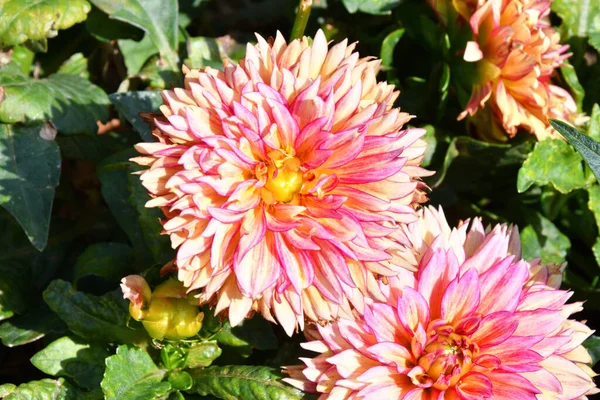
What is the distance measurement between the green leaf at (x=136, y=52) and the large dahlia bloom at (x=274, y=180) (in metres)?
0.77

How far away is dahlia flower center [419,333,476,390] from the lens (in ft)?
4.16

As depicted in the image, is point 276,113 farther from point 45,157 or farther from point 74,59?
point 74,59

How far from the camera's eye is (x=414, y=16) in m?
1.90

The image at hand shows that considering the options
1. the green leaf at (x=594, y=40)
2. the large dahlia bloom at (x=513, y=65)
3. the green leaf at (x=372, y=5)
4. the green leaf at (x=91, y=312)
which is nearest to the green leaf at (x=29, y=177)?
the green leaf at (x=91, y=312)

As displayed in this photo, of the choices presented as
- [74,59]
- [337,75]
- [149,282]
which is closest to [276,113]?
[337,75]

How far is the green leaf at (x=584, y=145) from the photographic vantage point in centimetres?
118

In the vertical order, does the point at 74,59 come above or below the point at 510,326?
above

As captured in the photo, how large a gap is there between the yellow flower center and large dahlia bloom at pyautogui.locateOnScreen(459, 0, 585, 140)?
570mm

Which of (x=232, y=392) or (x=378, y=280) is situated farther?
(x=232, y=392)

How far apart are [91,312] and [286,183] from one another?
1.77ft

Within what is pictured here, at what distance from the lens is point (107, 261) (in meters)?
1.60

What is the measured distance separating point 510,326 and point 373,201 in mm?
357

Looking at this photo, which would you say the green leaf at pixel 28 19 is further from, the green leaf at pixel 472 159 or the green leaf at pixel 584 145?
the green leaf at pixel 584 145

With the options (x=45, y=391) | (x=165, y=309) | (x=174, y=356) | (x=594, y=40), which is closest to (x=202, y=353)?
(x=174, y=356)
